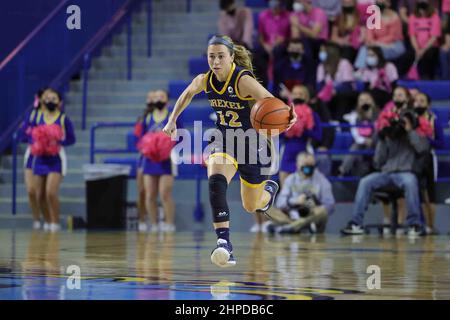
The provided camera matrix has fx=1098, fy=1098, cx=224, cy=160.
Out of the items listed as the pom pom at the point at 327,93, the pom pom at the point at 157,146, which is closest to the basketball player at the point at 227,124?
the pom pom at the point at 157,146

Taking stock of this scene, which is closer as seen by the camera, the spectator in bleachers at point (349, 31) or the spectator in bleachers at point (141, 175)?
the spectator in bleachers at point (141, 175)

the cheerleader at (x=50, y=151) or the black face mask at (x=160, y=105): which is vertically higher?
the black face mask at (x=160, y=105)

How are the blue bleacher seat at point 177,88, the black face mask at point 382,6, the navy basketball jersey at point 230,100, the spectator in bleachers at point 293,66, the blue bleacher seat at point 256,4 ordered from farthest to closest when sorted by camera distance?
the blue bleacher seat at point 256,4
the blue bleacher seat at point 177,88
the black face mask at point 382,6
the spectator in bleachers at point 293,66
the navy basketball jersey at point 230,100

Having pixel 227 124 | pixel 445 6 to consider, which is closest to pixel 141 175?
pixel 445 6

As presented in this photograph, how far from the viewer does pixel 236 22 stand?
17750 millimetres

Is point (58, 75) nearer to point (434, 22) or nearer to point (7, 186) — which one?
point (7, 186)

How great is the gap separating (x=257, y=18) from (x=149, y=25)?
1.87 meters

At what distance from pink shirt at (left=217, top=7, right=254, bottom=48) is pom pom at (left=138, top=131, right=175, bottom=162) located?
2835 mm

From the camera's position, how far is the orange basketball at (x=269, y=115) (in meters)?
8.45

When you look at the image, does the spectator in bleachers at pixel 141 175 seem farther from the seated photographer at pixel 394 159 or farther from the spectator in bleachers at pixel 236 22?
the seated photographer at pixel 394 159

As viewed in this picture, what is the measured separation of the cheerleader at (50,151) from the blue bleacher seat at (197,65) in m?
3.02

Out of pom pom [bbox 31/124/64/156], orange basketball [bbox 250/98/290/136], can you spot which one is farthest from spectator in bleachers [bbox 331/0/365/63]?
orange basketball [bbox 250/98/290/136]
